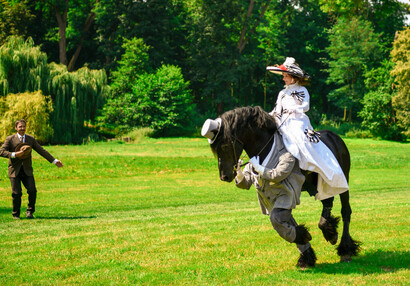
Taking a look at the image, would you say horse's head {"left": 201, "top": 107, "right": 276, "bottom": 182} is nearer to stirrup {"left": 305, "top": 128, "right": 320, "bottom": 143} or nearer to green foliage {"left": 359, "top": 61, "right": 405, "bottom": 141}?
stirrup {"left": 305, "top": 128, "right": 320, "bottom": 143}

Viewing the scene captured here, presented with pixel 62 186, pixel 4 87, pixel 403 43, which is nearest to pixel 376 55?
pixel 403 43

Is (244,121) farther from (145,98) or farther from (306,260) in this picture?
(145,98)

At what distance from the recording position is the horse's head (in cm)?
647

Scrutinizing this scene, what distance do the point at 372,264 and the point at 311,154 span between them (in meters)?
2.04

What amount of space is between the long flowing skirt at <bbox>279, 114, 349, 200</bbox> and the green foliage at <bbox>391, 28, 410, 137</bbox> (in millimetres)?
42130

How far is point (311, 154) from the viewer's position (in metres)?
6.88

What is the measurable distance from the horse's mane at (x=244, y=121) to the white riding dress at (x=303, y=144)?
256 millimetres

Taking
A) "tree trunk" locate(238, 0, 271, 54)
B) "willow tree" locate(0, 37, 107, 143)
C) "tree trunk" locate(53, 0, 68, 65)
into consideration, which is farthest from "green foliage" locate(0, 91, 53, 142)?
"tree trunk" locate(238, 0, 271, 54)

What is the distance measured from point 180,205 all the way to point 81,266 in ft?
29.9

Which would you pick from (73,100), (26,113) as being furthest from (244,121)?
(73,100)

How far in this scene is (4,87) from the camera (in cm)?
3738

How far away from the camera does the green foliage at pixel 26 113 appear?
3519cm

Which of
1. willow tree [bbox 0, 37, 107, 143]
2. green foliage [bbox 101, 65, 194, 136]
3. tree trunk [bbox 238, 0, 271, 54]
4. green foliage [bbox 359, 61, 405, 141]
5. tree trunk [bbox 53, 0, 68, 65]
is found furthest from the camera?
tree trunk [bbox 238, 0, 271, 54]

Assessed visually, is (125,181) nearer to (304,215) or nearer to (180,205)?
(180,205)
